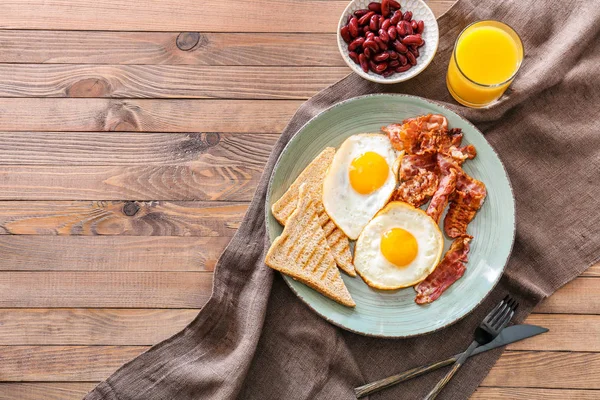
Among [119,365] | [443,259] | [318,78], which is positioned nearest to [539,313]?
[443,259]

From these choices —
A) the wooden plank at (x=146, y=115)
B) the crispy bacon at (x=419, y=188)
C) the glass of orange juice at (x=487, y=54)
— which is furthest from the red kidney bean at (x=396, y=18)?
the crispy bacon at (x=419, y=188)

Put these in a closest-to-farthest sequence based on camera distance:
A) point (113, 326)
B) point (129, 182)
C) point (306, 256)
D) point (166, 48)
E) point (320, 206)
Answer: point (306, 256), point (320, 206), point (113, 326), point (129, 182), point (166, 48)

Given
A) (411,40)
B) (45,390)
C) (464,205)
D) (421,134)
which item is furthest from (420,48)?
(45,390)

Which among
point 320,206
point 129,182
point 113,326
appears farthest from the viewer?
point 129,182

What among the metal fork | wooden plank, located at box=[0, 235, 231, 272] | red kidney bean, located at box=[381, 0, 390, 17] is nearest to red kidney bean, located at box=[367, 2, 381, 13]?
red kidney bean, located at box=[381, 0, 390, 17]

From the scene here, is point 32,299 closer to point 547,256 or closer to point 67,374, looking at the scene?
point 67,374

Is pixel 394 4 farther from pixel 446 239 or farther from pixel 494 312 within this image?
pixel 494 312

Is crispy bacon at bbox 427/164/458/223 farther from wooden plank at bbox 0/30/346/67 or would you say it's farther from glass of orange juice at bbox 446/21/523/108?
wooden plank at bbox 0/30/346/67

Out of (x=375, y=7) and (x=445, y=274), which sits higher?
(x=375, y=7)
